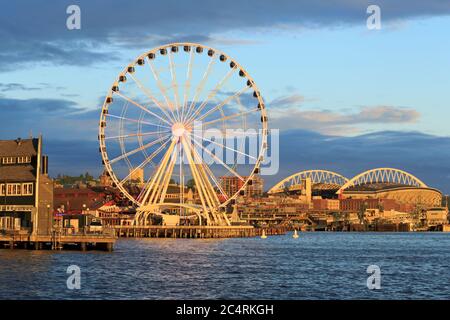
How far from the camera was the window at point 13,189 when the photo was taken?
9050 centimetres

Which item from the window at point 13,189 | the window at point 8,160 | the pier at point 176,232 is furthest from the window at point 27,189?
the pier at point 176,232

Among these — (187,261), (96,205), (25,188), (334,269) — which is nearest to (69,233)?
(25,188)

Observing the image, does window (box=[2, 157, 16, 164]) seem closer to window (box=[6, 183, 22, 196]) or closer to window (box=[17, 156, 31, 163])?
window (box=[17, 156, 31, 163])

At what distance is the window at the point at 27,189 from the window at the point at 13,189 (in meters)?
0.47

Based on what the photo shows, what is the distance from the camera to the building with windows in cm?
8938

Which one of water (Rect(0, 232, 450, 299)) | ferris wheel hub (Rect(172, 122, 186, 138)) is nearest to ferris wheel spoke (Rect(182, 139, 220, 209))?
ferris wheel hub (Rect(172, 122, 186, 138))

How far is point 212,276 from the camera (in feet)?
223

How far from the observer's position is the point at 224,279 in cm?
6544

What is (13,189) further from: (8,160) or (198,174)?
(198,174)

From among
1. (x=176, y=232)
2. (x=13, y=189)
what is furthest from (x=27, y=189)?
(x=176, y=232)

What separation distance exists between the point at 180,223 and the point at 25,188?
7910 cm

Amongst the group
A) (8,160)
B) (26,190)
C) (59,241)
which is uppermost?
(8,160)

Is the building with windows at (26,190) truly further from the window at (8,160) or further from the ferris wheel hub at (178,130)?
the ferris wheel hub at (178,130)

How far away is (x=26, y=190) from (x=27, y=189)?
0.16m
